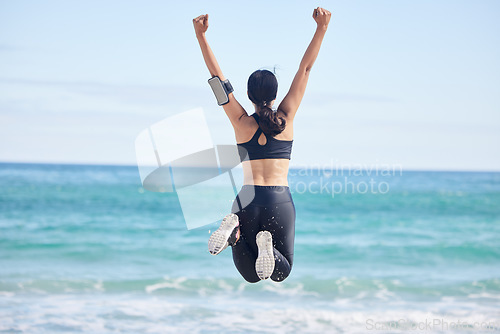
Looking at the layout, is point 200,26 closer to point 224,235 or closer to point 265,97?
point 265,97

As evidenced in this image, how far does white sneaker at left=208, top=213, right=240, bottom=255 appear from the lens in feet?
13.3

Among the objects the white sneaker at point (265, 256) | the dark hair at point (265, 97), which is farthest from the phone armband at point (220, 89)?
the white sneaker at point (265, 256)

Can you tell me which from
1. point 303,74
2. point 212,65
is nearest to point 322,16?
point 303,74

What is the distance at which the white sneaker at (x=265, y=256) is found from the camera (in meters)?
4.06

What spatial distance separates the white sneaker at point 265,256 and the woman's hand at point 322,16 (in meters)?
1.61

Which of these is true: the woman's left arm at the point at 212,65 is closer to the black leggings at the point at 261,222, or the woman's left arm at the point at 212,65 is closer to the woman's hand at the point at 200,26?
the woman's hand at the point at 200,26

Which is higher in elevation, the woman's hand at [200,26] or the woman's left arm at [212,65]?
the woman's hand at [200,26]

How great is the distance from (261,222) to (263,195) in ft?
0.68

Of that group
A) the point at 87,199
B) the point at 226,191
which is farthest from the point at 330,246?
the point at 87,199

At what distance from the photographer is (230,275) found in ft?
45.3

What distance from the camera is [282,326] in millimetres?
10414

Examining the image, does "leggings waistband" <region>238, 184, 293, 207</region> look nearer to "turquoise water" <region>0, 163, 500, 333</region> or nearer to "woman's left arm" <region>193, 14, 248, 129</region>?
"woman's left arm" <region>193, 14, 248, 129</region>

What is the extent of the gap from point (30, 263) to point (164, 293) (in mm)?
4745

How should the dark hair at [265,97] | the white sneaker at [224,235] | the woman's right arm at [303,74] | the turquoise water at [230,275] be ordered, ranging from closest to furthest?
the white sneaker at [224,235]
the dark hair at [265,97]
the woman's right arm at [303,74]
the turquoise water at [230,275]
